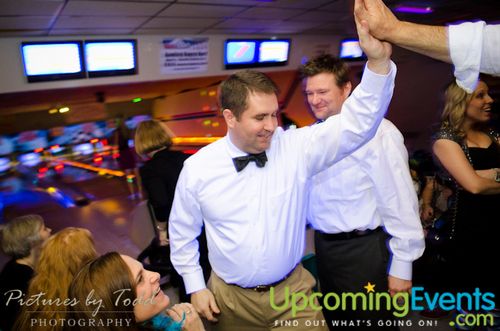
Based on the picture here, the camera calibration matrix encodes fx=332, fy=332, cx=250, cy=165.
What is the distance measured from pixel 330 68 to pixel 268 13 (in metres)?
2.85

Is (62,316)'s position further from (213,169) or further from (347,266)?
(347,266)

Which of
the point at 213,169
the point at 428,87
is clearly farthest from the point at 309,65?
the point at 428,87

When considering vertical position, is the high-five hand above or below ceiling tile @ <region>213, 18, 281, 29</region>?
below

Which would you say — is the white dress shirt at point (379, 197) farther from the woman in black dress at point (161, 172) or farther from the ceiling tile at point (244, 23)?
the ceiling tile at point (244, 23)

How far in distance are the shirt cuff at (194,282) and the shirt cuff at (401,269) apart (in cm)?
97

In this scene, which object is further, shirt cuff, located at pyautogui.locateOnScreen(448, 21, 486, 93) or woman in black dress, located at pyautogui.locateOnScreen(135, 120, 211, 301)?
woman in black dress, located at pyautogui.locateOnScreen(135, 120, 211, 301)

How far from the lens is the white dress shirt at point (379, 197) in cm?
166

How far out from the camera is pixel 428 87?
8.32 meters

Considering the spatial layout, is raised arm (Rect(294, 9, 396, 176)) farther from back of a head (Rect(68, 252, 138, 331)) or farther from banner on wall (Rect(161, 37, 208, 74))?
banner on wall (Rect(161, 37, 208, 74))

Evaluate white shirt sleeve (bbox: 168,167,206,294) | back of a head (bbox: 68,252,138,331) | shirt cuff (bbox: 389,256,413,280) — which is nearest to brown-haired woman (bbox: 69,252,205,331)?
back of a head (bbox: 68,252,138,331)

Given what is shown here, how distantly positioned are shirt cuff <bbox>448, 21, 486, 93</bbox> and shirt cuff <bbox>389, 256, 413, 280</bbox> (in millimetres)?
1102

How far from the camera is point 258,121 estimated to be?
1.48m

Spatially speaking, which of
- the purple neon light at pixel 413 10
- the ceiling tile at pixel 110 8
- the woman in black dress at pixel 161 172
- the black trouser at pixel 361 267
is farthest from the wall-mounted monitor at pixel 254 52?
the black trouser at pixel 361 267

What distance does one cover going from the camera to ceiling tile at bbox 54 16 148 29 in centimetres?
354
